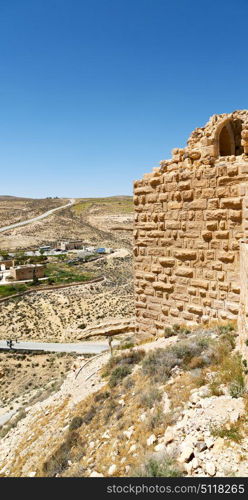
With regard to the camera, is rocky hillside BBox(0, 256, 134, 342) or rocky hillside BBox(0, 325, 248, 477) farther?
rocky hillside BBox(0, 256, 134, 342)

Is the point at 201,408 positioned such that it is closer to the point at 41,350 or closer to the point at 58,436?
the point at 58,436

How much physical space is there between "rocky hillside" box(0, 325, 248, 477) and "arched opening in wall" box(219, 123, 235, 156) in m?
3.08

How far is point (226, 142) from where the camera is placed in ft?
19.9

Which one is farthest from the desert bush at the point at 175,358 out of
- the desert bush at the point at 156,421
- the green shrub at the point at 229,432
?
the green shrub at the point at 229,432

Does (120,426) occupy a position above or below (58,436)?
above

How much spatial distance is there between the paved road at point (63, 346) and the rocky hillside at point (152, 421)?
1567 cm

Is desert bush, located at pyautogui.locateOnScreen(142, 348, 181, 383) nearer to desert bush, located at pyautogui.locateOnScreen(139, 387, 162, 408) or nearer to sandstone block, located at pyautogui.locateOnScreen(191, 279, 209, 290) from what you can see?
desert bush, located at pyautogui.locateOnScreen(139, 387, 162, 408)

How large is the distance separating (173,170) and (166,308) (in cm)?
246

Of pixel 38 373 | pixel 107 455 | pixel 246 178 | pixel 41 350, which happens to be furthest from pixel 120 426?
pixel 41 350

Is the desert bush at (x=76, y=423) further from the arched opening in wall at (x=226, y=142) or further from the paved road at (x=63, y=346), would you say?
the paved road at (x=63, y=346)

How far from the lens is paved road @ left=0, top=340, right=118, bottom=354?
21.6 meters

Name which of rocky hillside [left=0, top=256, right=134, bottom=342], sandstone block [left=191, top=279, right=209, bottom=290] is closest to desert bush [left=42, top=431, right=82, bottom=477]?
sandstone block [left=191, top=279, right=209, bottom=290]

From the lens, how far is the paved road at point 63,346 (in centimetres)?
2161

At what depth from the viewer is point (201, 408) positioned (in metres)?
3.34
